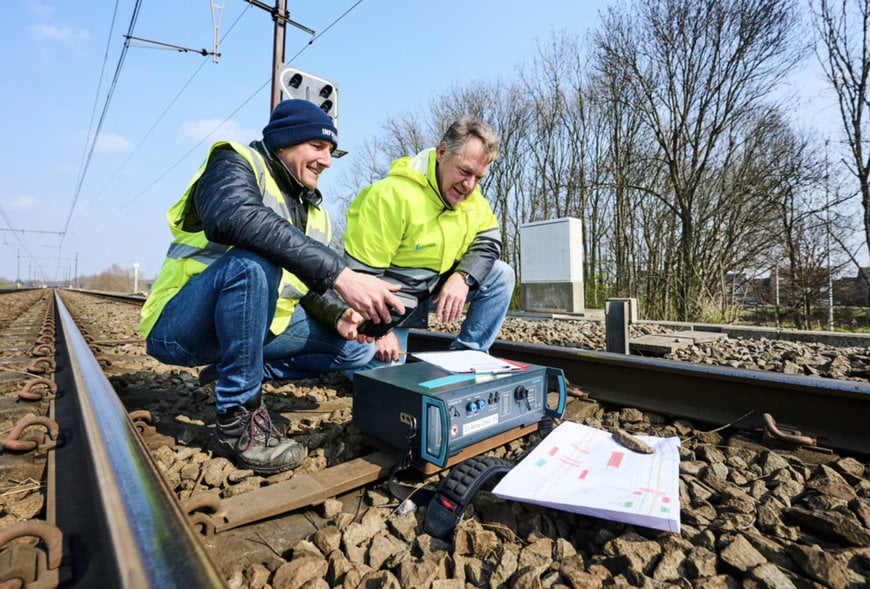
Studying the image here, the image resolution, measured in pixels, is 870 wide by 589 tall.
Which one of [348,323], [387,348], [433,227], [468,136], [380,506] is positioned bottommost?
[380,506]

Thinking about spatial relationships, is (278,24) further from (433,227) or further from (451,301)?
(451,301)

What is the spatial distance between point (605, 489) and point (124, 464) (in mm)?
1273

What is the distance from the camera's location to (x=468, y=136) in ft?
7.67

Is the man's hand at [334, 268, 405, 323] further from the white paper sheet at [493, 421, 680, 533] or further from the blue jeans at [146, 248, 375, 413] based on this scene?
the white paper sheet at [493, 421, 680, 533]

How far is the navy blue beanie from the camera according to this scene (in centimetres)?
186

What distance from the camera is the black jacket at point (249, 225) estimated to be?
61.6 inches

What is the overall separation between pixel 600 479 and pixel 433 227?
61.1 inches

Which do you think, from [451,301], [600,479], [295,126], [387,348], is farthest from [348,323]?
[600,479]

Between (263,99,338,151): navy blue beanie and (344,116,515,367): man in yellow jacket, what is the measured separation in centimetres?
58

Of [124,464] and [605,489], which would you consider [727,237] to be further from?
[124,464]

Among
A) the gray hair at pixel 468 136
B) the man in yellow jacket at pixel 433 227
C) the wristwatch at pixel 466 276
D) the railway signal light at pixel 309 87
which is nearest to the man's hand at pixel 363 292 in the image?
the man in yellow jacket at pixel 433 227

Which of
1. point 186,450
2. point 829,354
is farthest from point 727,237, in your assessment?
point 186,450

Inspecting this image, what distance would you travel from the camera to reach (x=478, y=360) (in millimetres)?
1871

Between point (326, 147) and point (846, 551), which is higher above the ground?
point (326, 147)
